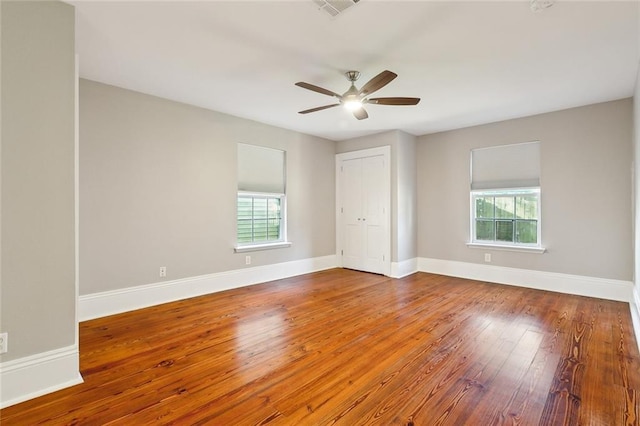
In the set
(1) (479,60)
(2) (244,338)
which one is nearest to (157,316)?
(2) (244,338)

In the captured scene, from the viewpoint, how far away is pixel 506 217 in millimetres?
4707

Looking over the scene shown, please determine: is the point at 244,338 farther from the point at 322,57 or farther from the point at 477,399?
the point at 322,57

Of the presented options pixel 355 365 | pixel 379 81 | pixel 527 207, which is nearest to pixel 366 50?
pixel 379 81

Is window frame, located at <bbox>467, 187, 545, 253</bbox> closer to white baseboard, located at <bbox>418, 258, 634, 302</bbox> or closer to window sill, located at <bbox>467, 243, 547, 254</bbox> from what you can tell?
window sill, located at <bbox>467, 243, 547, 254</bbox>

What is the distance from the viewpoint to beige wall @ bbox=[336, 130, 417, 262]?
5102 millimetres

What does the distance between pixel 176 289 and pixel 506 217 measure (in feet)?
16.2

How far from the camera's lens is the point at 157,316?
3.24m

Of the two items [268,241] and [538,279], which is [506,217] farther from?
[268,241]

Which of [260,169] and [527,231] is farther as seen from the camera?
[260,169]

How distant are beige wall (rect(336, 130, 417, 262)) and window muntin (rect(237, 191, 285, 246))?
1904 mm

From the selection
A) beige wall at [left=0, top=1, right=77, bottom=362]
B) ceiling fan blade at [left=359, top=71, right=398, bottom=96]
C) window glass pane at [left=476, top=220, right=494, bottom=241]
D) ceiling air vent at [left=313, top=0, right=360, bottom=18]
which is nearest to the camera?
beige wall at [left=0, top=1, right=77, bottom=362]

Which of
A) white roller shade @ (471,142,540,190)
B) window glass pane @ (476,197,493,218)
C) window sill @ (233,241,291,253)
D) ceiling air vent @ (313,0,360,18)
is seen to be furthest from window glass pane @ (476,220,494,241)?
ceiling air vent @ (313,0,360,18)

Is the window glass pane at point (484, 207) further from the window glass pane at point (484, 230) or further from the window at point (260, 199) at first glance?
the window at point (260, 199)

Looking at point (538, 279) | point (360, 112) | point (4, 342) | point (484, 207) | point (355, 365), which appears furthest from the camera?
point (484, 207)
